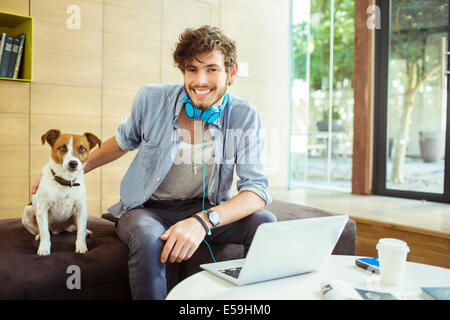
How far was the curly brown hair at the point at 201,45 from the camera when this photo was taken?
5.09ft

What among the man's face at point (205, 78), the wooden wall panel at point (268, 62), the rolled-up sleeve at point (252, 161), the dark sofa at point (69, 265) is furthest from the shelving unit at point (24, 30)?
the wooden wall panel at point (268, 62)

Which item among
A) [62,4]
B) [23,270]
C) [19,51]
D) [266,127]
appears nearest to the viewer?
[23,270]

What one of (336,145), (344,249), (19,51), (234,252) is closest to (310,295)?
(234,252)

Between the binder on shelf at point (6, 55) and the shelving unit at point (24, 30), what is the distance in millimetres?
47

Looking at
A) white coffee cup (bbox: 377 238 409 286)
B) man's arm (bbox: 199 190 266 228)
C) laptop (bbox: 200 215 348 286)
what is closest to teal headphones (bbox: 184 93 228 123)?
man's arm (bbox: 199 190 266 228)

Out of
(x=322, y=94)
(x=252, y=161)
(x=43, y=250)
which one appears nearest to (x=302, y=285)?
(x=252, y=161)

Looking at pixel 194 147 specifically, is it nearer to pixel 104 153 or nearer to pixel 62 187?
pixel 104 153

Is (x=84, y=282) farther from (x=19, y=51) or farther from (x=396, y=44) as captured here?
(x=396, y=44)

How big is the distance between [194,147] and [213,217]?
0.42 meters

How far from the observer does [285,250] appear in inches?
37.5

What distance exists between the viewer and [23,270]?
1.24 m

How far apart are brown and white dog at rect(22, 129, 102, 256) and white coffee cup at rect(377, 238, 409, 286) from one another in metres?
1.00

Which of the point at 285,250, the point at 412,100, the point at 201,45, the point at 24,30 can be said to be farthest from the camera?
the point at 412,100
